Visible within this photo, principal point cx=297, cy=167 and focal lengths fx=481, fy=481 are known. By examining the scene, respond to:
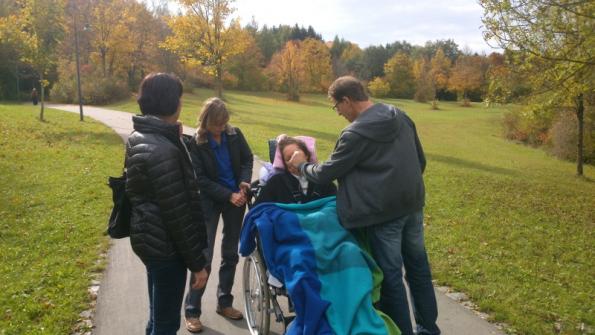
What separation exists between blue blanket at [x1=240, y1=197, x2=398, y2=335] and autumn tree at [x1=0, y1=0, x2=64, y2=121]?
20.5 m

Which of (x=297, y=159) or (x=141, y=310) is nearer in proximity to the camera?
(x=297, y=159)

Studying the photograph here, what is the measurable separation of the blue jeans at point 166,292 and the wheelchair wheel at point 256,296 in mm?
733

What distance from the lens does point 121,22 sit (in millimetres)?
42375

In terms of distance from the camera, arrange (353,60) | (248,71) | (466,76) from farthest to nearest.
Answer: (353,60) → (466,76) → (248,71)

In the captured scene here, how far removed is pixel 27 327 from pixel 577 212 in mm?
10850

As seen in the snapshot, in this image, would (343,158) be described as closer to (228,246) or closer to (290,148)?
(290,148)

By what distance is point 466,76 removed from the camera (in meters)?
69.1

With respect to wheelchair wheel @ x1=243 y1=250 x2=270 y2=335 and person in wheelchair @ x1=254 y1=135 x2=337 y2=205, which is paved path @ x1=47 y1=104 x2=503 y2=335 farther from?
person in wheelchair @ x1=254 y1=135 x2=337 y2=205

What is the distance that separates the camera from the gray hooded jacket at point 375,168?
314cm

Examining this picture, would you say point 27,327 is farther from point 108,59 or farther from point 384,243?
point 108,59

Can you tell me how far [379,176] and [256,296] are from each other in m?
1.55

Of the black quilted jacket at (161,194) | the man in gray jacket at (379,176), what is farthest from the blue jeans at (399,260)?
the black quilted jacket at (161,194)

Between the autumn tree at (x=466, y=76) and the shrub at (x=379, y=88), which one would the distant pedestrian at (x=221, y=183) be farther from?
the shrub at (x=379, y=88)

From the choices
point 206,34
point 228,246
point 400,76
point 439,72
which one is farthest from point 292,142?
point 439,72
